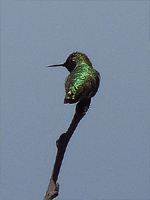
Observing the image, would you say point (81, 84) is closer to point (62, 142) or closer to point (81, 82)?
point (81, 82)

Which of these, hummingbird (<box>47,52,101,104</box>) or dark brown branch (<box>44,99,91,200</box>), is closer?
hummingbird (<box>47,52,101,104</box>)

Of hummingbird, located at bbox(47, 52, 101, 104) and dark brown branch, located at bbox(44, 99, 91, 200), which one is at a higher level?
hummingbird, located at bbox(47, 52, 101, 104)

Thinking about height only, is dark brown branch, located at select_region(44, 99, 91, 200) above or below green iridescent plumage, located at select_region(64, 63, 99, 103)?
below

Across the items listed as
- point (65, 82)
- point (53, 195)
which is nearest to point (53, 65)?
point (65, 82)

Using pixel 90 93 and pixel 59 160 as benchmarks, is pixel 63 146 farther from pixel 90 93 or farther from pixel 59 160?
pixel 90 93

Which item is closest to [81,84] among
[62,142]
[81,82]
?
[81,82]
